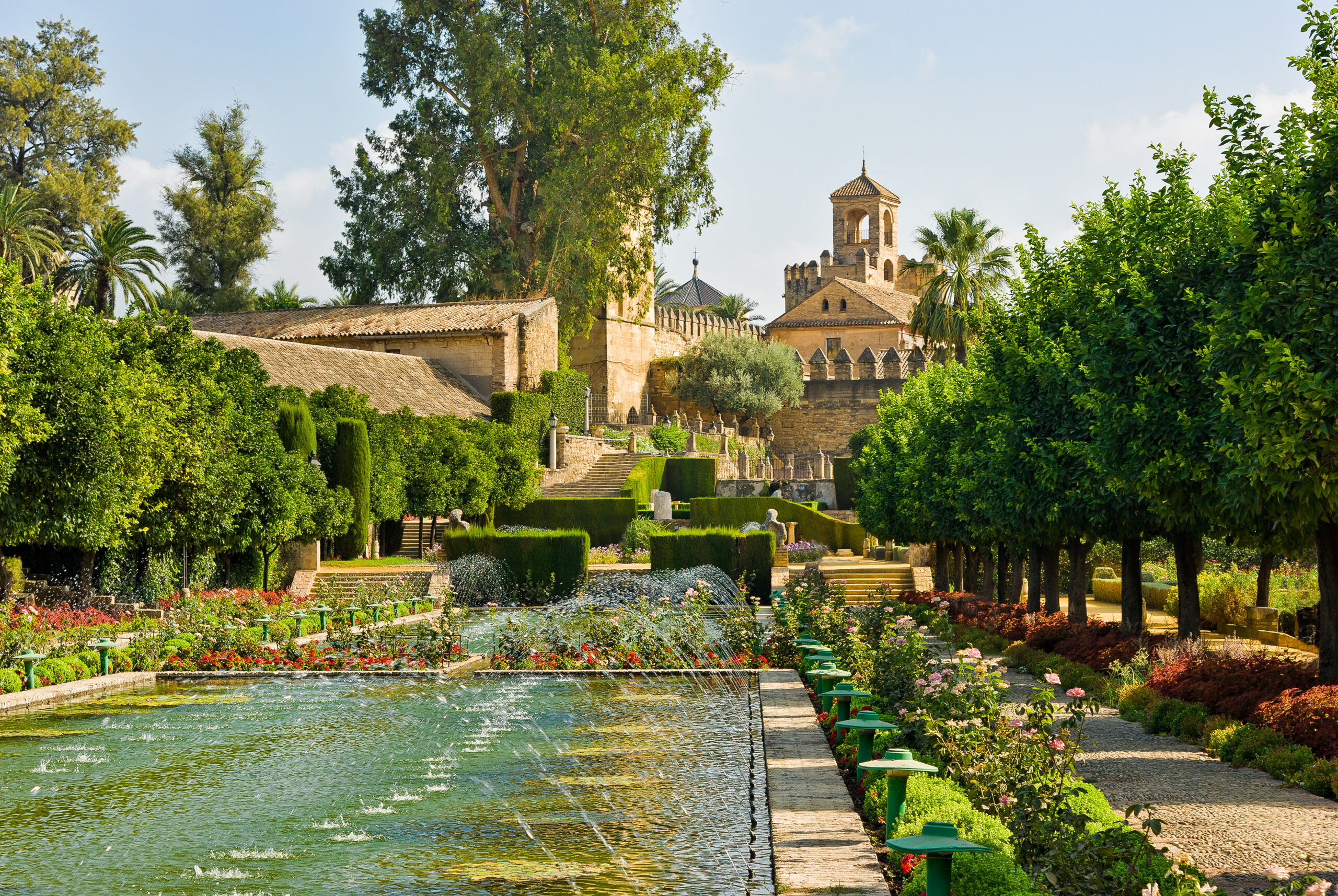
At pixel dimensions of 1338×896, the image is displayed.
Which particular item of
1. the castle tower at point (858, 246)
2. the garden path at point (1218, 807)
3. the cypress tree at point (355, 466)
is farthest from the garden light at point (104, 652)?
the castle tower at point (858, 246)

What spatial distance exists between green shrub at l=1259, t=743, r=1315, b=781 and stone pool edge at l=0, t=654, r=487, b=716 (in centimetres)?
865

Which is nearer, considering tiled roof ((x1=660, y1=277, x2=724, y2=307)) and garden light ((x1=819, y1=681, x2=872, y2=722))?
garden light ((x1=819, y1=681, x2=872, y2=722))

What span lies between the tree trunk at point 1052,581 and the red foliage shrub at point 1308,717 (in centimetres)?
960

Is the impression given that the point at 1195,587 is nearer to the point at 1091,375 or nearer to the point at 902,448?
Result: the point at 1091,375

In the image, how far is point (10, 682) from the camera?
40.2 feet

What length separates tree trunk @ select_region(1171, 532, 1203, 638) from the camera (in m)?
13.4

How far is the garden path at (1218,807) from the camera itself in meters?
6.20

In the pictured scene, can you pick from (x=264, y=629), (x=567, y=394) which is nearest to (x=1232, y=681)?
(x=264, y=629)

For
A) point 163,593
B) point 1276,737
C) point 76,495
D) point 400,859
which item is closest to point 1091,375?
point 1276,737

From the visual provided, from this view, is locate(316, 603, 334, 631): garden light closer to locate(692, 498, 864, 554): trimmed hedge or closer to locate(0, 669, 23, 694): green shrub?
locate(0, 669, 23, 694): green shrub

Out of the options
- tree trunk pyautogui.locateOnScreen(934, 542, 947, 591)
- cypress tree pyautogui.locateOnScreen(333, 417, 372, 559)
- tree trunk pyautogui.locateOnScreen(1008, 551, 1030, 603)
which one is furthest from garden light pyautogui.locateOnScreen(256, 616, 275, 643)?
tree trunk pyautogui.locateOnScreen(934, 542, 947, 591)

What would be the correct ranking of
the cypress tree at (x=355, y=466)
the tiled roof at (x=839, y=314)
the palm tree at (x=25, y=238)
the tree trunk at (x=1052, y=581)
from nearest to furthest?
the tree trunk at (x=1052, y=581)
the cypress tree at (x=355, y=466)
the palm tree at (x=25, y=238)
the tiled roof at (x=839, y=314)

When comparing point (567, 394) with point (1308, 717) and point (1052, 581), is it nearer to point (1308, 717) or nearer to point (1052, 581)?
point (1052, 581)

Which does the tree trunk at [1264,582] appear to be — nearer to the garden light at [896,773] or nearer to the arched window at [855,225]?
the garden light at [896,773]
